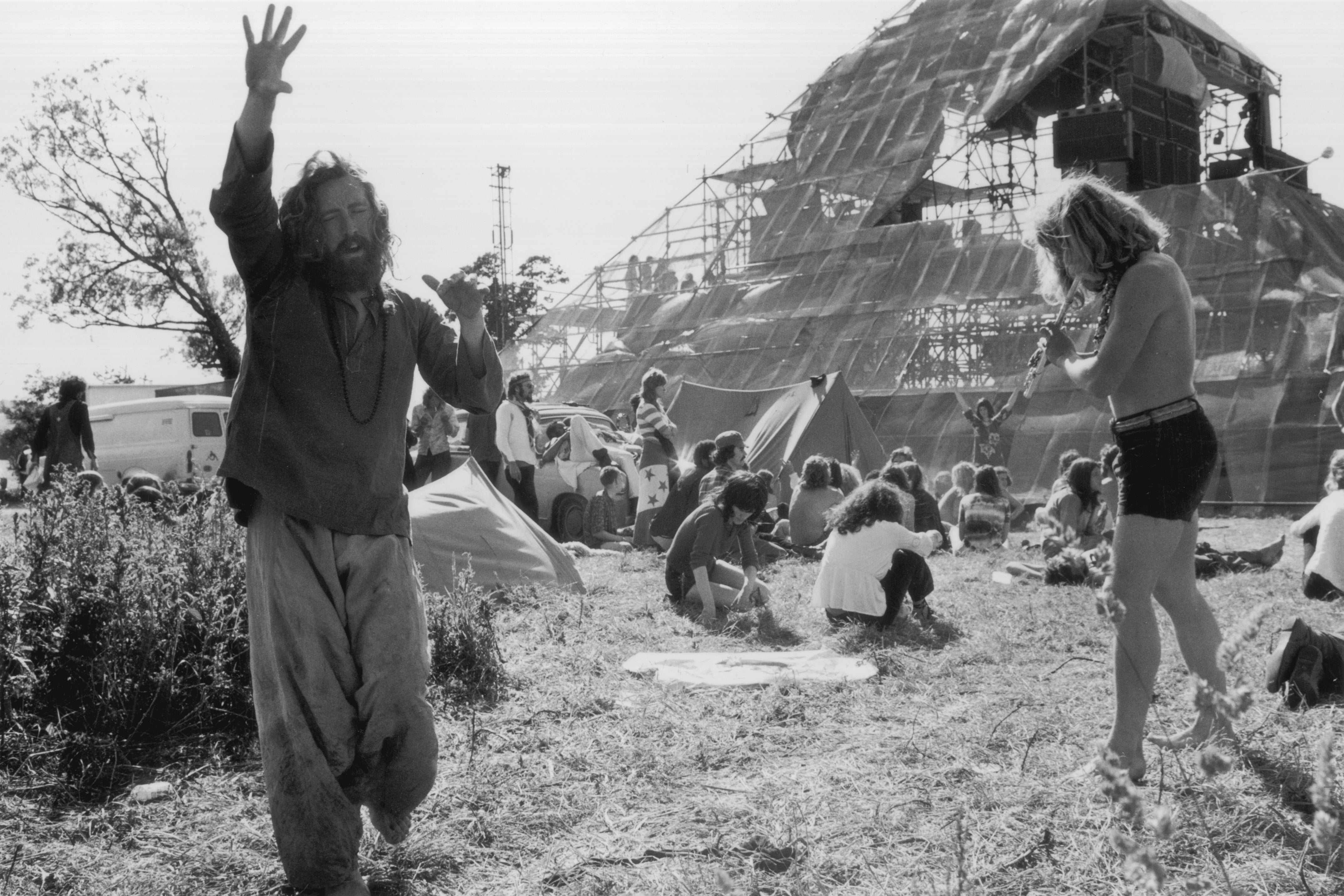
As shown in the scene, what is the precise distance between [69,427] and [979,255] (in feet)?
50.8

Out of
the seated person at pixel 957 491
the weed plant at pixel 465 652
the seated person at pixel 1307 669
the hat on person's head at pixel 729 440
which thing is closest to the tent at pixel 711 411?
A: the seated person at pixel 957 491

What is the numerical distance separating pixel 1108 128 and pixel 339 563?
2216 cm

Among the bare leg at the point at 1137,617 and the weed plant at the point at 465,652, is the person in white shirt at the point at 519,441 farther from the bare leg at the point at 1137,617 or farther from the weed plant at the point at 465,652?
the bare leg at the point at 1137,617

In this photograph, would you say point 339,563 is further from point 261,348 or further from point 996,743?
point 996,743

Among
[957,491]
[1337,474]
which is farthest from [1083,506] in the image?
[957,491]

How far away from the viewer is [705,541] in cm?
678

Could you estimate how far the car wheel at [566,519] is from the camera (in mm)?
11109

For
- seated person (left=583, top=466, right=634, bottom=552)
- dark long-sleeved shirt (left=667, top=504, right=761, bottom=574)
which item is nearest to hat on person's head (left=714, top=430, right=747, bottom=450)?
dark long-sleeved shirt (left=667, top=504, right=761, bottom=574)

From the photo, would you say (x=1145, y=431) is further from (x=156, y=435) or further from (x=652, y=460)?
(x=156, y=435)

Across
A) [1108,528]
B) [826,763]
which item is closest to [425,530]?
[826,763]

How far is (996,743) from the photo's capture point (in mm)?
3678

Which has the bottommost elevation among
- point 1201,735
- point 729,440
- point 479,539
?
point 1201,735

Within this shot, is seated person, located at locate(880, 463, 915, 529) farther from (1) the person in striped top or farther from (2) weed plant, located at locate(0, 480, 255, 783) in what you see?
(2) weed plant, located at locate(0, 480, 255, 783)

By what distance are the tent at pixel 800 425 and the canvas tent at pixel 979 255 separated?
361 centimetres
